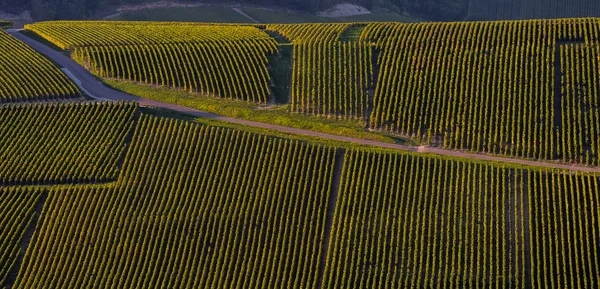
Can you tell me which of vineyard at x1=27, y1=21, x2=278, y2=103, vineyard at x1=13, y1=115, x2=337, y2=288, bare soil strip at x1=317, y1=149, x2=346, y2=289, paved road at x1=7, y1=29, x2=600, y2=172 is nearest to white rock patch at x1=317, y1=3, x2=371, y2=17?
vineyard at x1=27, y1=21, x2=278, y2=103

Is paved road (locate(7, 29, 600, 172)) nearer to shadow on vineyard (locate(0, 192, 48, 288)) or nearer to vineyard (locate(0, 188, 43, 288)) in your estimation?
vineyard (locate(0, 188, 43, 288))

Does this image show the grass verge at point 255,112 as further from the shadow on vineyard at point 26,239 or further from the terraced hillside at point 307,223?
the shadow on vineyard at point 26,239

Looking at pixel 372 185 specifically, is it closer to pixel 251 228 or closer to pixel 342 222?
pixel 342 222

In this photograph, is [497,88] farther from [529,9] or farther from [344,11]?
[529,9]

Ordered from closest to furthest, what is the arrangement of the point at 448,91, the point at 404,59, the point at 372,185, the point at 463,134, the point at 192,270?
the point at 192,270
the point at 372,185
the point at 463,134
the point at 448,91
the point at 404,59

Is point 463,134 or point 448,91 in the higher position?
point 448,91

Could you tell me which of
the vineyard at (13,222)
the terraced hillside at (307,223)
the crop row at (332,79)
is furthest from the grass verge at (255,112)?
the vineyard at (13,222)

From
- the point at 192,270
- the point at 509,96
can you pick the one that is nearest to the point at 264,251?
the point at 192,270
